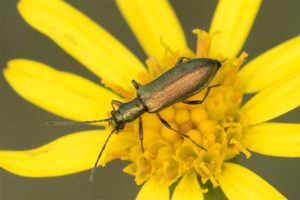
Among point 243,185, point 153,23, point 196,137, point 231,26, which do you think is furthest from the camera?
point 153,23

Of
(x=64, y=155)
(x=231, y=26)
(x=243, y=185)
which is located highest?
(x=231, y=26)

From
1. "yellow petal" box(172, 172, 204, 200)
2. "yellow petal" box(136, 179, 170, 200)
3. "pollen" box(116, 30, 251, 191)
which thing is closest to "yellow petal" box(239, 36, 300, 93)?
"pollen" box(116, 30, 251, 191)

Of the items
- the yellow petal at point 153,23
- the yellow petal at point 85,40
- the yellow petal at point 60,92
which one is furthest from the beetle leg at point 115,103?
the yellow petal at point 153,23

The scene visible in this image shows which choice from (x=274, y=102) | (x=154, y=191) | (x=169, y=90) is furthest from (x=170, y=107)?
(x=274, y=102)

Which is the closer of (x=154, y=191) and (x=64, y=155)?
(x=154, y=191)

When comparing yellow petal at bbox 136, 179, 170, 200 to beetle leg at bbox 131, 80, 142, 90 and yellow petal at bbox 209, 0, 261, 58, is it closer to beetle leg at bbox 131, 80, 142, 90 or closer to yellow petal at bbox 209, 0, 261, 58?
beetle leg at bbox 131, 80, 142, 90

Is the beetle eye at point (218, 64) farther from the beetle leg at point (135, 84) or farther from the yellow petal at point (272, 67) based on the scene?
the beetle leg at point (135, 84)

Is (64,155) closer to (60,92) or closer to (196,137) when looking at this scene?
(60,92)
